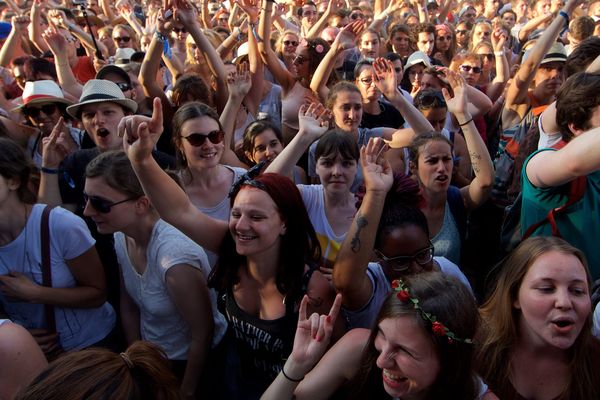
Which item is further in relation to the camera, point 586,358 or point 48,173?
point 48,173

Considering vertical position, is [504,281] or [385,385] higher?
[504,281]

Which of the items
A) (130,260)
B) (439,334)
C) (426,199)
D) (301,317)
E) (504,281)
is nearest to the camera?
(439,334)

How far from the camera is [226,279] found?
2.26 metres

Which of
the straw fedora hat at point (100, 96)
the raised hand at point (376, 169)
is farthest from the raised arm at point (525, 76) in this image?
the straw fedora hat at point (100, 96)

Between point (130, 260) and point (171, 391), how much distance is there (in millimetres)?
1151

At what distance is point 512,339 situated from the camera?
6.51ft

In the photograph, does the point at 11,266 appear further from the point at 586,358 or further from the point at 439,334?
the point at 586,358

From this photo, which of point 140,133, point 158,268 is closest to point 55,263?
point 158,268

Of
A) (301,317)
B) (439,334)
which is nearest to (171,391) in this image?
(301,317)

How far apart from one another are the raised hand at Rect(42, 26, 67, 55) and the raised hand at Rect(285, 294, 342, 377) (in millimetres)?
4005

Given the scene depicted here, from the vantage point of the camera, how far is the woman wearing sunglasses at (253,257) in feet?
6.90

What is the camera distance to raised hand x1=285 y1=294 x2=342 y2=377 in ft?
5.77

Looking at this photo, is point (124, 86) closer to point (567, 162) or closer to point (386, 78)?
point (386, 78)

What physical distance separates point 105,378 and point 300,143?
187 centimetres
